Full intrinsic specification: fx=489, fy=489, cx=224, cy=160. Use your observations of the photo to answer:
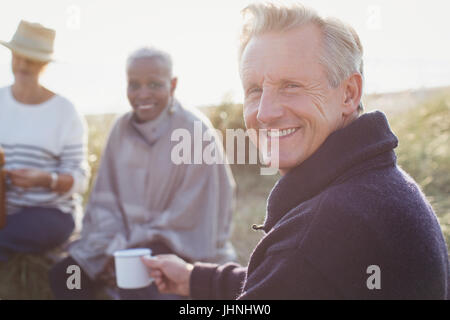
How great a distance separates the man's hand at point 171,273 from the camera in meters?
2.12

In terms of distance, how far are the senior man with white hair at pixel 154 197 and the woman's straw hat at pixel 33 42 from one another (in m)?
0.72

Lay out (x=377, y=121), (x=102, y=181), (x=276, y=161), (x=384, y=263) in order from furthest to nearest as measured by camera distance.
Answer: (x=102, y=181) < (x=276, y=161) < (x=377, y=121) < (x=384, y=263)

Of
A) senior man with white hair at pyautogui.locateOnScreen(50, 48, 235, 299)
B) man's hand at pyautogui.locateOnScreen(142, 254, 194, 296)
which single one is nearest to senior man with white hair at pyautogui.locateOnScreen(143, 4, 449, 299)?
→ man's hand at pyautogui.locateOnScreen(142, 254, 194, 296)

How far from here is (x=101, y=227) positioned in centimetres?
384

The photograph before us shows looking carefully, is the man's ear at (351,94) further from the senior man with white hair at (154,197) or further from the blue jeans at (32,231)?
the blue jeans at (32,231)

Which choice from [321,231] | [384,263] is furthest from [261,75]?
[384,263]

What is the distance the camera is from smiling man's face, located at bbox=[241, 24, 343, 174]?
147 cm

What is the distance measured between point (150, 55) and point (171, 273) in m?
1.98

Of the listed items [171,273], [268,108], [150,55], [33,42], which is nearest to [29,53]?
[33,42]

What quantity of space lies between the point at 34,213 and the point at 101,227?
0.52 metres

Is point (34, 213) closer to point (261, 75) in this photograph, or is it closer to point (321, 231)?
point (261, 75)

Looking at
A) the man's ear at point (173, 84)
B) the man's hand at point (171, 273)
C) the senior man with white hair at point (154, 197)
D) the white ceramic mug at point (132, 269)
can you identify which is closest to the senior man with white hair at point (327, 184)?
the man's hand at point (171, 273)

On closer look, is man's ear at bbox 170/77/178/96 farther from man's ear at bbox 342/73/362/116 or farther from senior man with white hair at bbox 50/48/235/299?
man's ear at bbox 342/73/362/116
